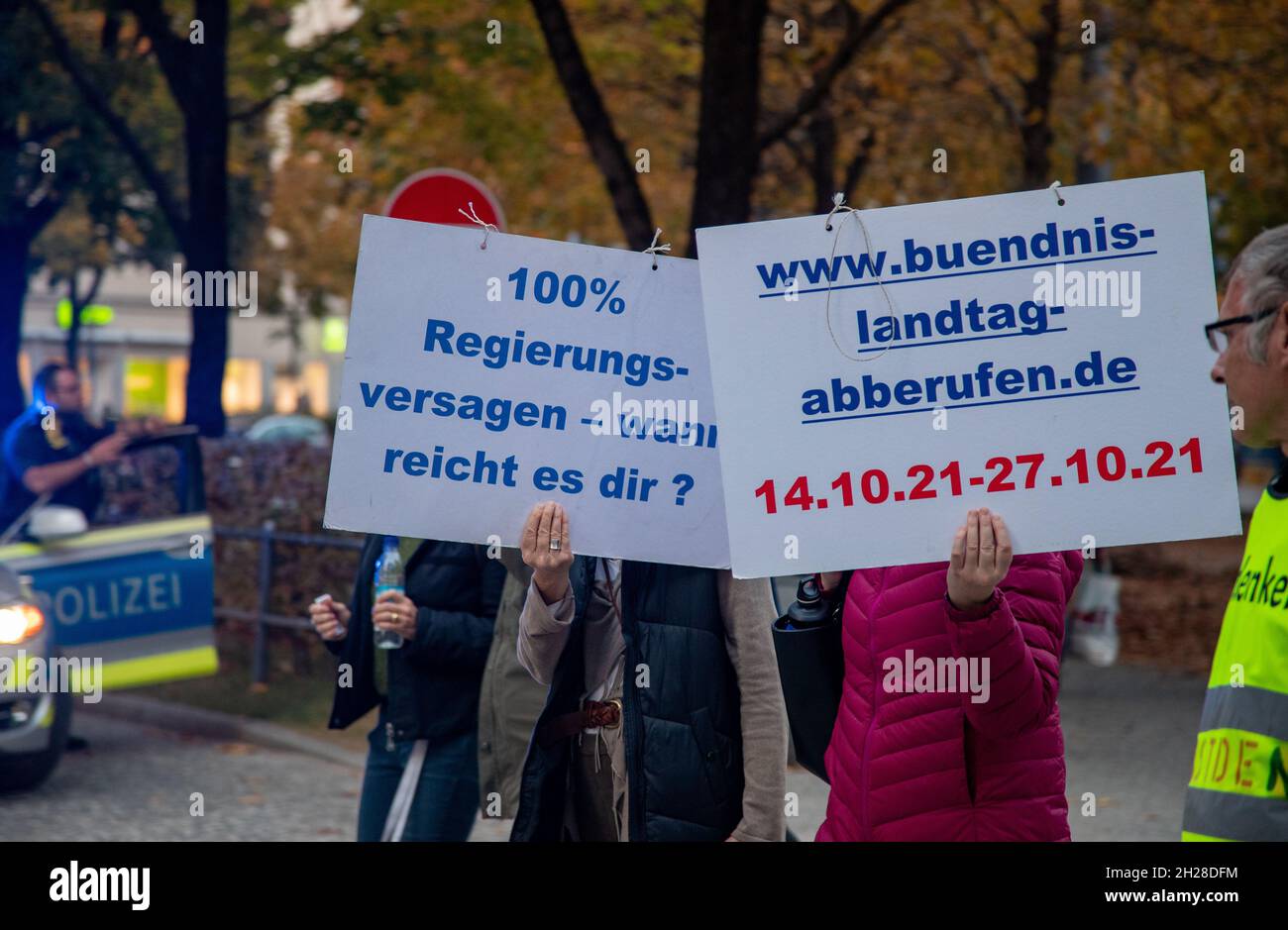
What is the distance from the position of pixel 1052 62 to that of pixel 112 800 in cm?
976

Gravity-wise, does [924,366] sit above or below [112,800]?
above

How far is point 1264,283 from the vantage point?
243 centimetres

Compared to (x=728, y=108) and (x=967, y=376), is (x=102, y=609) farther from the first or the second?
(x=967, y=376)

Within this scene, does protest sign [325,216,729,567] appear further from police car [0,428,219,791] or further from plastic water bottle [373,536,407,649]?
police car [0,428,219,791]

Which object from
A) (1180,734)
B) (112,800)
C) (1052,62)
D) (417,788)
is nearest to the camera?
(417,788)

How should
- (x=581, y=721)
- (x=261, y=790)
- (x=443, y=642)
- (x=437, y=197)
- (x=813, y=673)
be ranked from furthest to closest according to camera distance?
(x=261, y=790), (x=437, y=197), (x=443, y=642), (x=581, y=721), (x=813, y=673)

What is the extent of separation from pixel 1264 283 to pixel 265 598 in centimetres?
883

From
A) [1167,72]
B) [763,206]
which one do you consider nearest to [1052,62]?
[1167,72]

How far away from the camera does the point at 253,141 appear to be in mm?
28469

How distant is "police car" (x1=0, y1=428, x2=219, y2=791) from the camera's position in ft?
25.4

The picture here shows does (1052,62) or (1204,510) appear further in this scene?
(1052,62)

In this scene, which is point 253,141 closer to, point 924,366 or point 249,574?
point 249,574

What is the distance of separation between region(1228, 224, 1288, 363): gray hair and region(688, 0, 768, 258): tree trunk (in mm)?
6973

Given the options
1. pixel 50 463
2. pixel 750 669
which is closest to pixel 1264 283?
pixel 750 669
